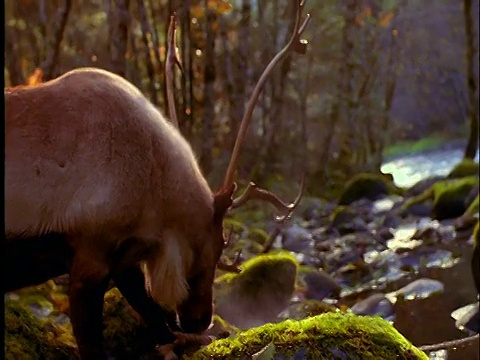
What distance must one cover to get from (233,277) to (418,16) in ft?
93.1

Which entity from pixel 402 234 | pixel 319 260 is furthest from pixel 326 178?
pixel 319 260

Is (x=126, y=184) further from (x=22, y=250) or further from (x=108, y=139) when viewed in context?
(x=22, y=250)

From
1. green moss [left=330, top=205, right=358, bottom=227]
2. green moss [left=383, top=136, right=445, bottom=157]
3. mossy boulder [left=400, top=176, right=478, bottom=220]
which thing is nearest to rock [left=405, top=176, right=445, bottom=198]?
mossy boulder [left=400, top=176, right=478, bottom=220]

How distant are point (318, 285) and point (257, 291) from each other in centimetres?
185

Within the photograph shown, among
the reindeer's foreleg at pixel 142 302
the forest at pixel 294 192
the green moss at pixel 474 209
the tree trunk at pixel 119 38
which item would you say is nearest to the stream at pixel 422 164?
the forest at pixel 294 192

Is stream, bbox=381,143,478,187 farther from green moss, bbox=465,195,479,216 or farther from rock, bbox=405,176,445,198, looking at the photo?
green moss, bbox=465,195,479,216

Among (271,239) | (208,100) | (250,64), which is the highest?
(208,100)

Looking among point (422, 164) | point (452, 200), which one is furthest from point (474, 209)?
point (422, 164)

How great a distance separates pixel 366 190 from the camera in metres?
16.6

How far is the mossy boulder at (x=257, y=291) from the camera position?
19.9 ft

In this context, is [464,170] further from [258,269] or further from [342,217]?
[258,269]

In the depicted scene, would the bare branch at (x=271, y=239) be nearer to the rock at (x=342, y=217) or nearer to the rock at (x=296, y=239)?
the rock at (x=296, y=239)

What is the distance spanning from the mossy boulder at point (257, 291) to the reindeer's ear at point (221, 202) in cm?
239

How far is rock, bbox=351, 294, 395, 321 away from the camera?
6.80m
